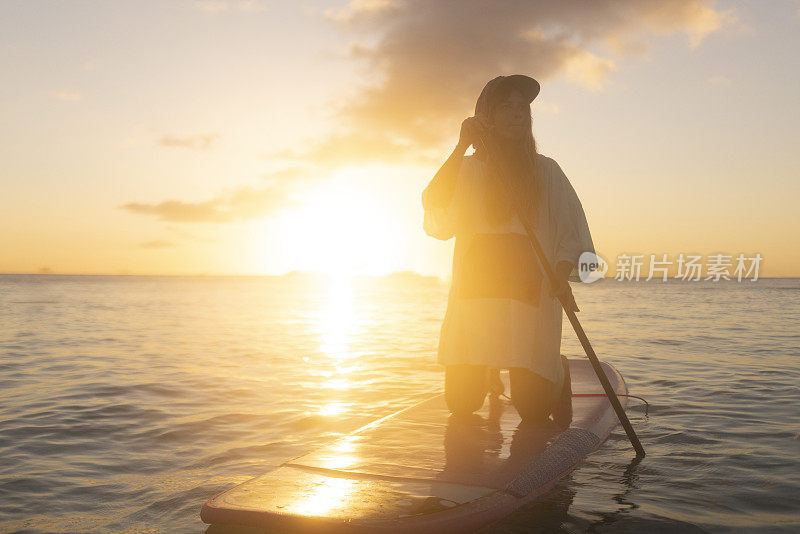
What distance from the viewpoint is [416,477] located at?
10.6ft

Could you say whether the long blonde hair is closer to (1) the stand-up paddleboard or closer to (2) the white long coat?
(2) the white long coat

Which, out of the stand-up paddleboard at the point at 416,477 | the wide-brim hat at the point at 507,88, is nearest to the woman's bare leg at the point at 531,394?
the stand-up paddleboard at the point at 416,477

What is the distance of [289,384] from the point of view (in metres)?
8.50

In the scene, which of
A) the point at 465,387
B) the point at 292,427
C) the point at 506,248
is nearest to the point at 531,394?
the point at 465,387

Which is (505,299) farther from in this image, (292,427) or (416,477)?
Answer: (292,427)

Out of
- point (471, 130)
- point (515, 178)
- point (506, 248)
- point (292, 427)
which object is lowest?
point (292, 427)

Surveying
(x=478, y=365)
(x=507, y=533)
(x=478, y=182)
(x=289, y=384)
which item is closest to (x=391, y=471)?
(x=507, y=533)

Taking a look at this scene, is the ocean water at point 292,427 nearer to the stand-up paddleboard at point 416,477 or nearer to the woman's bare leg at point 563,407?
the stand-up paddleboard at point 416,477

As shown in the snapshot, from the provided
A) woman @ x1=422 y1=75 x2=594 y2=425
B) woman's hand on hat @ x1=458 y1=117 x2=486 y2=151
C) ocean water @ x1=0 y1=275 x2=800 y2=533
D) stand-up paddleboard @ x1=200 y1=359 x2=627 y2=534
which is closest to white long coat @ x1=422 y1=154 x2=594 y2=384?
woman @ x1=422 y1=75 x2=594 y2=425

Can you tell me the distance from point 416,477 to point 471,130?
87.3 inches

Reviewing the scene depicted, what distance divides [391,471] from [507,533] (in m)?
0.67

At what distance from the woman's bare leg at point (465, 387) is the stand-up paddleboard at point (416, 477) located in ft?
0.37

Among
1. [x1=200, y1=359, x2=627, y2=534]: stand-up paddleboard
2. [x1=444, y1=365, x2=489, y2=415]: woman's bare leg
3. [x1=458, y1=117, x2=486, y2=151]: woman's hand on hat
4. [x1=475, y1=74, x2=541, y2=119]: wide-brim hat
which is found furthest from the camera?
[x1=444, y1=365, x2=489, y2=415]: woman's bare leg

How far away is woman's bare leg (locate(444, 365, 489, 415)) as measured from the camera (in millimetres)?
4457
